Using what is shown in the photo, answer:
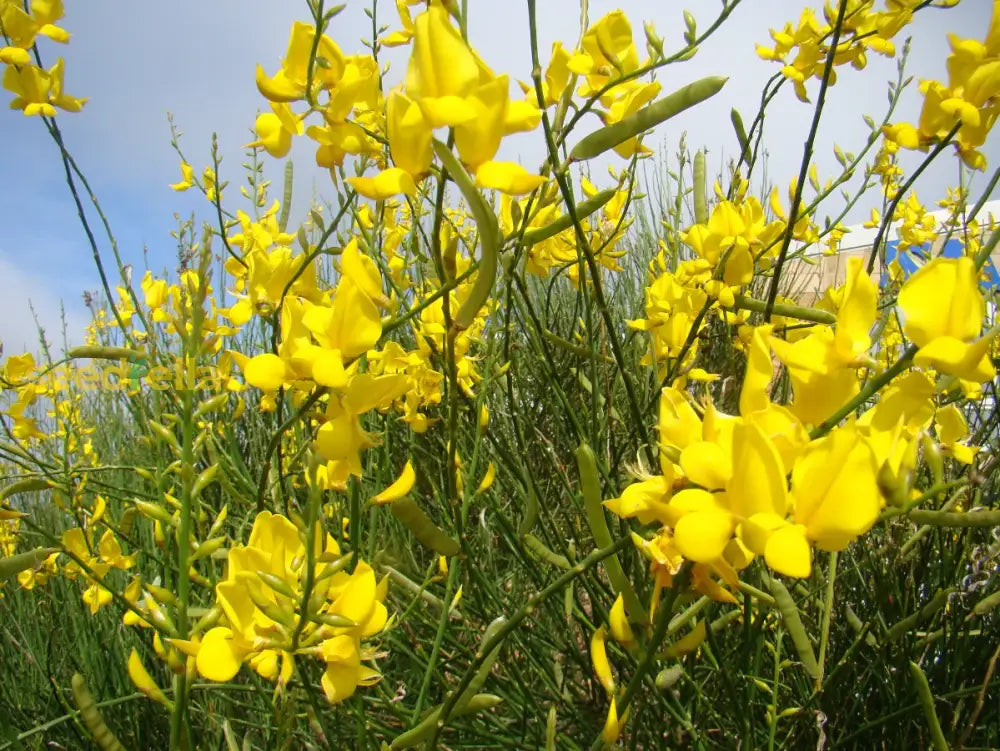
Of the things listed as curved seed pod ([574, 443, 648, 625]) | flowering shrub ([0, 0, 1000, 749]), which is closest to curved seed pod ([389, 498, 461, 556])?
flowering shrub ([0, 0, 1000, 749])

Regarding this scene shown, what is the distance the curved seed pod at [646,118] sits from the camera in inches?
17.8

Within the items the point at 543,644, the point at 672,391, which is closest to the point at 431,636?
the point at 543,644

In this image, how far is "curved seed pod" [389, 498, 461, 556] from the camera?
18.3 inches

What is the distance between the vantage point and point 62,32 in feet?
2.68

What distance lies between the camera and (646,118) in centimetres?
47

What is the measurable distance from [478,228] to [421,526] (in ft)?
0.72

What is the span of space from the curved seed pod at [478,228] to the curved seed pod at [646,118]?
0.11 m

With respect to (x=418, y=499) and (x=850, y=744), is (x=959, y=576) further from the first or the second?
(x=418, y=499)

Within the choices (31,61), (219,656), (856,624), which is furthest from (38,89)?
(856,624)

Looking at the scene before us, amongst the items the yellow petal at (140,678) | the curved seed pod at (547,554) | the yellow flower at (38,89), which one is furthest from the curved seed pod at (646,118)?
the yellow flower at (38,89)

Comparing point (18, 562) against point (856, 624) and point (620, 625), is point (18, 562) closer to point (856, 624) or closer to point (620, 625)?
point (620, 625)

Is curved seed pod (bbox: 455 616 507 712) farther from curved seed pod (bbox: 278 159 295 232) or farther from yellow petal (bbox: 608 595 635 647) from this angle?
curved seed pod (bbox: 278 159 295 232)

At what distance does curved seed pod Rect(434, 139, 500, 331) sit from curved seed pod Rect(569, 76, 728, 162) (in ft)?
0.37

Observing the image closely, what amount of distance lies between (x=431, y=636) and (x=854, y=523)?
1060 millimetres
